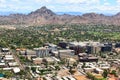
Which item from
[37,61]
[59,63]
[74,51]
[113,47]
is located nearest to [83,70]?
[59,63]

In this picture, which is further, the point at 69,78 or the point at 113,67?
the point at 113,67

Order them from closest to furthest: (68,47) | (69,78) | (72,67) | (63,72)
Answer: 1. (69,78)
2. (63,72)
3. (72,67)
4. (68,47)

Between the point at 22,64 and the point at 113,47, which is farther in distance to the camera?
the point at 113,47

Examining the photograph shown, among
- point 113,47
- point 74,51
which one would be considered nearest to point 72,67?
point 74,51

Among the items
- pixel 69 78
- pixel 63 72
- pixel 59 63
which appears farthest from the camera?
pixel 59 63

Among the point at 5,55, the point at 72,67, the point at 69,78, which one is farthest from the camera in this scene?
the point at 5,55

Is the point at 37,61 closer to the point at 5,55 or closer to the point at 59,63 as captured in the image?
the point at 59,63

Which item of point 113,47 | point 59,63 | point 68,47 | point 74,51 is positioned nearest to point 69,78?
point 59,63

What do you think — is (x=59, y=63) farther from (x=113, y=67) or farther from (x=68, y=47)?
(x=68, y=47)

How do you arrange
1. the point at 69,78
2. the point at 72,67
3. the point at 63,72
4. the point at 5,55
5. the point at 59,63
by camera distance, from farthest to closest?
1. the point at 5,55
2. the point at 59,63
3. the point at 72,67
4. the point at 63,72
5. the point at 69,78
